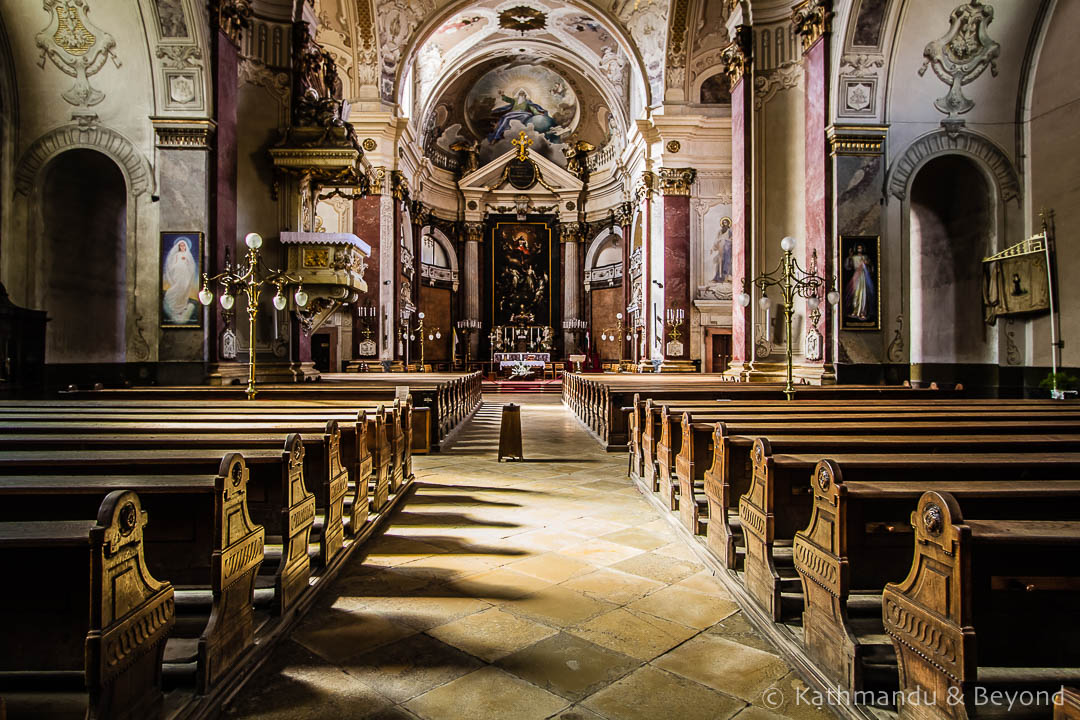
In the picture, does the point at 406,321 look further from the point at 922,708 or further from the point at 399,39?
the point at 922,708

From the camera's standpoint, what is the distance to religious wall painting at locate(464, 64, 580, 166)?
90.8 ft

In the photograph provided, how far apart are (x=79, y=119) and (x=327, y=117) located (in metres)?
3.53

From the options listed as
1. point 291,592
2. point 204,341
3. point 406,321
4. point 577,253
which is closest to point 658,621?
point 291,592

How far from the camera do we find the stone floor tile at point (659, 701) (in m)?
2.18

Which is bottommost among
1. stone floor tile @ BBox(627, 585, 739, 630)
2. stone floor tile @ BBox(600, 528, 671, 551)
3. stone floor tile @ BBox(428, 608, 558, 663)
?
stone floor tile @ BBox(627, 585, 739, 630)

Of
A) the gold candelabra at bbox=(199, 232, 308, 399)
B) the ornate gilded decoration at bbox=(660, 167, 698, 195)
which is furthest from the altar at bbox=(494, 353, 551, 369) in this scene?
the gold candelabra at bbox=(199, 232, 308, 399)

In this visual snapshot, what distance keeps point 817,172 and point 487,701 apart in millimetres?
9898

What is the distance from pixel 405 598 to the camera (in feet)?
10.6

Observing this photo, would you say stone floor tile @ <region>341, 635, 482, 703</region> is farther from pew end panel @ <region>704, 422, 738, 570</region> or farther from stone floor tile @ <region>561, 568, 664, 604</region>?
pew end panel @ <region>704, 422, 738, 570</region>

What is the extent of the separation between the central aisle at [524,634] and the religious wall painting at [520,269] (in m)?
24.8

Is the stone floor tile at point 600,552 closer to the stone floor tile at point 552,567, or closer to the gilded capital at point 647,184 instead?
the stone floor tile at point 552,567

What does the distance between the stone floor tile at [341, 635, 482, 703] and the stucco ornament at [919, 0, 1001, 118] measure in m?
10.9

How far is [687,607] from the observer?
3.15m

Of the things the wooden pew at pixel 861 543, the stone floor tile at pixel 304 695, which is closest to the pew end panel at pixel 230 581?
the stone floor tile at pixel 304 695
